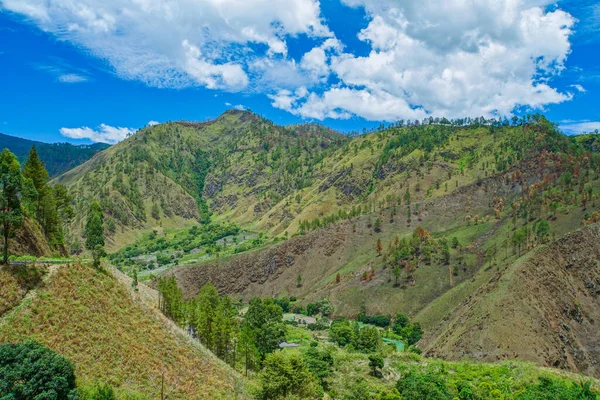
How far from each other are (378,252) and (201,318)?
111 meters

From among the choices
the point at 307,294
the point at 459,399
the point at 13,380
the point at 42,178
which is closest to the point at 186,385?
the point at 13,380

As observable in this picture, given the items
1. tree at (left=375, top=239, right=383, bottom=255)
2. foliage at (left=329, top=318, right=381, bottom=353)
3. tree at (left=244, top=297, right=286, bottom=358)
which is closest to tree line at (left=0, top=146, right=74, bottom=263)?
tree at (left=244, top=297, right=286, bottom=358)

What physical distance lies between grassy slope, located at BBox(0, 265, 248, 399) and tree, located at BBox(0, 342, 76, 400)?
4.86m

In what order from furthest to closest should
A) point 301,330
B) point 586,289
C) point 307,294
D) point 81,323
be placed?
1. point 307,294
2. point 301,330
3. point 586,289
4. point 81,323

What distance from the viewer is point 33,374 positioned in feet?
113

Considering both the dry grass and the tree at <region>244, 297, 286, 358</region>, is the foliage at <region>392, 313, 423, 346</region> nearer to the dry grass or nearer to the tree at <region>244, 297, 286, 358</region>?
the tree at <region>244, 297, 286, 358</region>

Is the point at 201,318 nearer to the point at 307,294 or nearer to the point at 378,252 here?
the point at 307,294

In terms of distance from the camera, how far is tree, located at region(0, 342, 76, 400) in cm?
3328

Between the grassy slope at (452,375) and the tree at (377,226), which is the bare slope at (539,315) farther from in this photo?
the tree at (377,226)

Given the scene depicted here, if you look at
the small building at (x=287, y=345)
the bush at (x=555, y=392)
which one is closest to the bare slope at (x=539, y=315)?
the bush at (x=555, y=392)

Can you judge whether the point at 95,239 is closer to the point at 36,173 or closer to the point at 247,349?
the point at 36,173

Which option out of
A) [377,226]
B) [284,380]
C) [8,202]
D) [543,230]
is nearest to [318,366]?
[284,380]

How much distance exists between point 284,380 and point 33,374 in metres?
27.6

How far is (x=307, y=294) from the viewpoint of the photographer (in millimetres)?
165625
